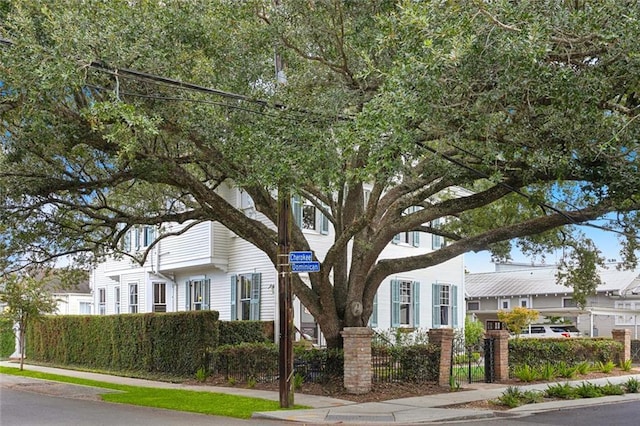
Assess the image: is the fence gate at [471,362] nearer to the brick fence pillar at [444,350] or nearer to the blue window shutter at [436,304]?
the brick fence pillar at [444,350]

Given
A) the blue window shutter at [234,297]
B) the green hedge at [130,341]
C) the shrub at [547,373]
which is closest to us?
the shrub at [547,373]

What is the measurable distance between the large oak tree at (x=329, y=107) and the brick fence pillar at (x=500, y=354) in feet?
13.4

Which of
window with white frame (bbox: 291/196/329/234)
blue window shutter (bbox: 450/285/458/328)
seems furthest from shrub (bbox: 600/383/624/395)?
blue window shutter (bbox: 450/285/458/328)

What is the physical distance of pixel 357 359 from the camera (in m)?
18.1

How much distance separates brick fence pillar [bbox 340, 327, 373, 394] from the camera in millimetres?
18141

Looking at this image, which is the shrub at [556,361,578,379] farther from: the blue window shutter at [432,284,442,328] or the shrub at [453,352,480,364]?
the blue window shutter at [432,284,442,328]

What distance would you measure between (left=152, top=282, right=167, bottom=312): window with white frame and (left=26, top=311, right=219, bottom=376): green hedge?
3.10m

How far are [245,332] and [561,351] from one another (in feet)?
35.3

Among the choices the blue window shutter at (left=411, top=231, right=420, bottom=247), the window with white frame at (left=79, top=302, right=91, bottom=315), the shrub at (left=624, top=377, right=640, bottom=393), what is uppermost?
the blue window shutter at (left=411, top=231, right=420, bottom=247)

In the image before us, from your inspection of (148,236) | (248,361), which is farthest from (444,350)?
(148,236)

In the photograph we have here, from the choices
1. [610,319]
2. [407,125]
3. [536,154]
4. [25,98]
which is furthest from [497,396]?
[610,319]

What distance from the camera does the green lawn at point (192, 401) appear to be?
15.7 m

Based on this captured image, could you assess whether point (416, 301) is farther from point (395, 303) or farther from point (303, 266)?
point (303, 266)

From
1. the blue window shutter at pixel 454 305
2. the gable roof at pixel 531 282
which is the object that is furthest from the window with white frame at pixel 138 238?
the gable roof at pixel 531 282
